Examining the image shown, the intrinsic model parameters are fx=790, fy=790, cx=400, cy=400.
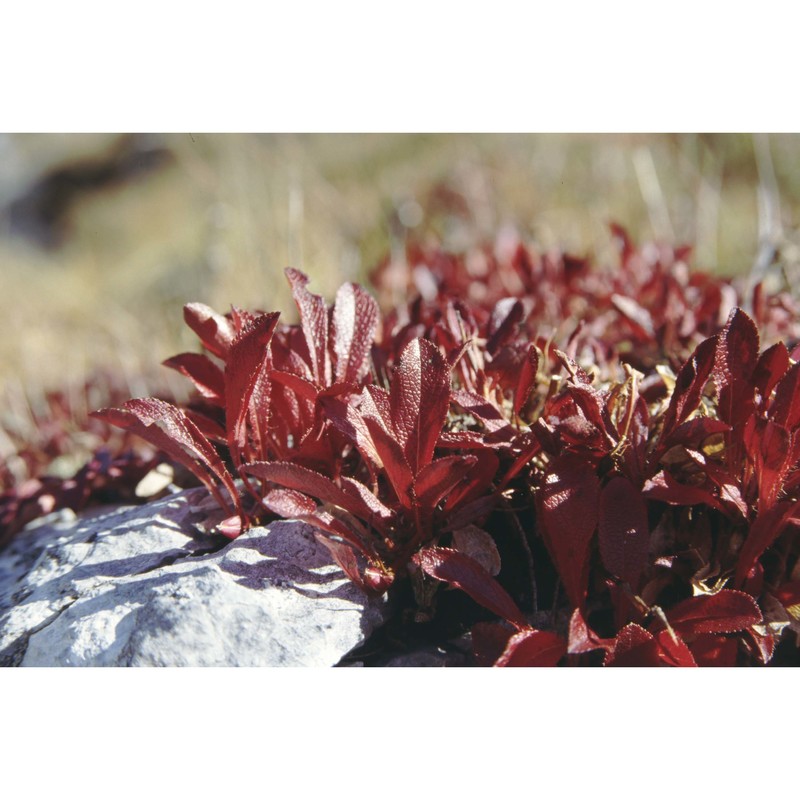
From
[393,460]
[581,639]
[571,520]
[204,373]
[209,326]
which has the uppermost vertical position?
[209,326]

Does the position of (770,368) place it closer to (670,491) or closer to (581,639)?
(670,491)

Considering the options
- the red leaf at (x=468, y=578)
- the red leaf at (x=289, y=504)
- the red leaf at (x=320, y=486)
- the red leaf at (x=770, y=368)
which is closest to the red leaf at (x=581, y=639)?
the red leaf at (x=468, y=578)

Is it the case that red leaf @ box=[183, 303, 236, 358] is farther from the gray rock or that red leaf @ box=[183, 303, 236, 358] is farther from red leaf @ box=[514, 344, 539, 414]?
red leaf @ box=[514, 344, 539, 414]

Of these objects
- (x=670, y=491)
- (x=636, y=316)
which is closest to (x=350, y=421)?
(x=670, y=491)

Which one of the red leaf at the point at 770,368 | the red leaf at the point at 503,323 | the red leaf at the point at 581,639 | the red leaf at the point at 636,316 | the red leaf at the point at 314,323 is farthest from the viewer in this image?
the red leaf at the point at 636,316

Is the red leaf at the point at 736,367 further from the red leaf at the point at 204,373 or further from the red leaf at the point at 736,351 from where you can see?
the red leaf at the point at 204,373

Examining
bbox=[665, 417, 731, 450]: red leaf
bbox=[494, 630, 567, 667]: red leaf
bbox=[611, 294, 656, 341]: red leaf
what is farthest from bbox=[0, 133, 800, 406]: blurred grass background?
bbox=[494, 630, 567, 667]: red leaf
